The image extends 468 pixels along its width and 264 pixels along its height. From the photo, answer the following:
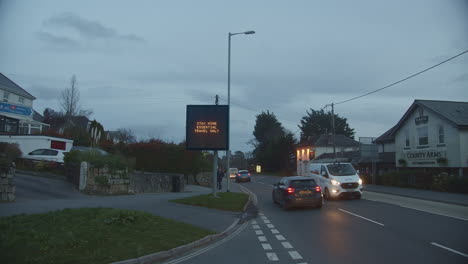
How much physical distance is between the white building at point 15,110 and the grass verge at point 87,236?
2.76 metres

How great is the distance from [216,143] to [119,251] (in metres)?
10.4

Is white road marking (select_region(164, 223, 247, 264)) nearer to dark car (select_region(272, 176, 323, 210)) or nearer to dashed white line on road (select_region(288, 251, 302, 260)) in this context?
dashed white line on road (select_region(288, 251, 302, 260))

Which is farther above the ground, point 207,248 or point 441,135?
point 441,135

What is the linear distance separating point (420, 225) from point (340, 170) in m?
9.69

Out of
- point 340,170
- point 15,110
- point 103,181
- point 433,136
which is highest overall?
point 433,136

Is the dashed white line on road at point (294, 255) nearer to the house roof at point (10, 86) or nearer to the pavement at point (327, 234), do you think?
the pavement at point (327, 234)

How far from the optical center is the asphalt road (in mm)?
7617

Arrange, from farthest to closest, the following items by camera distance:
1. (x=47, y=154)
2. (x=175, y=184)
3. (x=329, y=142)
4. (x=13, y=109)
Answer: (x=329, y=142), (x=175, y=184), (x=47, y=154), (x=13, y=109)

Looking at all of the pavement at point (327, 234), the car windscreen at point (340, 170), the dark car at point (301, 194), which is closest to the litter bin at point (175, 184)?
the pavement at point (327, 234)

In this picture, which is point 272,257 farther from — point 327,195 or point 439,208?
point 327,195

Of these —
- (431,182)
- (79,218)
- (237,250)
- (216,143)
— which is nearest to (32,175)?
(216,143)

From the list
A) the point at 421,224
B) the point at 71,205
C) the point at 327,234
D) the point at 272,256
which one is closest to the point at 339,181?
the point at 421,224

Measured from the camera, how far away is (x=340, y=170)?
2083cm

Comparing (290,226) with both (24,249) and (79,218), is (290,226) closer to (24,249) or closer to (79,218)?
(79,218)
